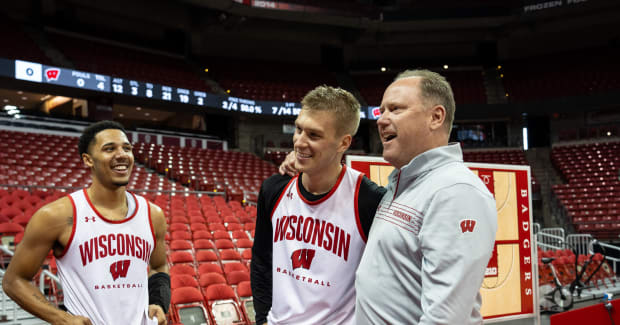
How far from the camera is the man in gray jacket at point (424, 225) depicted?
51.4 inches

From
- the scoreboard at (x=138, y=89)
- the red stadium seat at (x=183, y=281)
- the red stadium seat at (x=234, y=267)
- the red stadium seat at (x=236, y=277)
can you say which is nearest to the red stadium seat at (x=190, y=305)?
the red stadium seat at (x=183, y=281)

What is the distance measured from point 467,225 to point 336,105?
0.78 meters

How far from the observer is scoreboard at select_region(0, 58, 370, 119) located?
49.9 ft

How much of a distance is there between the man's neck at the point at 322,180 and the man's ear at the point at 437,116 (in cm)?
53

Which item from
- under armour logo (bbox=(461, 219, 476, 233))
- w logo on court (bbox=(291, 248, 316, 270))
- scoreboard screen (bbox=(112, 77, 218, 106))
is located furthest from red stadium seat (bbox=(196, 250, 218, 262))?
scoreboard screen (bbox=(112, 77, 218, 106))

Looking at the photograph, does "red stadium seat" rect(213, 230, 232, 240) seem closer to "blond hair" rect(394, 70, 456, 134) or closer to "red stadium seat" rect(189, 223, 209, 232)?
"red stadium seat" rect(189, 223, 209, 232)

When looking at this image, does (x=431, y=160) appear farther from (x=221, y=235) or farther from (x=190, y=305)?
(x=221, y=235)

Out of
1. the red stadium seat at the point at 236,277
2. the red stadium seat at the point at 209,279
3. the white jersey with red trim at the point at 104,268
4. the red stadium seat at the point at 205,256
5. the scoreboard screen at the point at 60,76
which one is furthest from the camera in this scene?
the scoreboard screen at the point at 60,76

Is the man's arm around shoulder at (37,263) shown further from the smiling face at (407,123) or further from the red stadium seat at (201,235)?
the red stadium seat at (201,235)

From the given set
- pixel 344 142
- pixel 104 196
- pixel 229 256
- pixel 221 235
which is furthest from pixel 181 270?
pixel 344 142

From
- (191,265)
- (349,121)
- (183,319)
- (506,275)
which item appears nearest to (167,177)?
(191,265)

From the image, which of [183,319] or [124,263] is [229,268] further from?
[124,263]

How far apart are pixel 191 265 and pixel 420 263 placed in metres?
6.27

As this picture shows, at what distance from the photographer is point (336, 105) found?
1.93 meters
